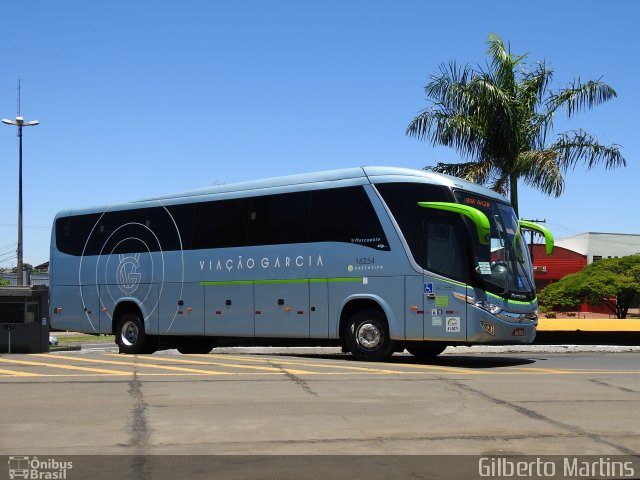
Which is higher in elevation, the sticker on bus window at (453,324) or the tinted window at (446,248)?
the tinted window at (446,248)

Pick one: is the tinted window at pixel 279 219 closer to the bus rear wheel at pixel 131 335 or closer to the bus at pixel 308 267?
the bus at pixel 308 267

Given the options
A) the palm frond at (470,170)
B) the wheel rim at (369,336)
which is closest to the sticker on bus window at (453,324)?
the wheel rim at (369,336)

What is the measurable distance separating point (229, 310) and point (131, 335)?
3.32 m

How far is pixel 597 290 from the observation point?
55.5 metres

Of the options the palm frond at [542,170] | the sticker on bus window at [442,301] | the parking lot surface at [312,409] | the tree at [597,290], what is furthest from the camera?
the tree at [597,290]

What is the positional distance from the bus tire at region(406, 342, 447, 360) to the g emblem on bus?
6.66 meters

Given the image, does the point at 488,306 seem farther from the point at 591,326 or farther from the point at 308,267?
the point at 591,326

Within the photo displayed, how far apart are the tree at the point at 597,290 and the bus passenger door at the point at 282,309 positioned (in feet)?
130

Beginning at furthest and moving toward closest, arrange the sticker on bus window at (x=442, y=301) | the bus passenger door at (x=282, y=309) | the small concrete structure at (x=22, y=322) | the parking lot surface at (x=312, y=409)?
the small concrete structure at (x=22, y=322) < the bus passenger door at (x=282, y=309) < the sticker on bus window at (x=442, y=301) < the parking lot surface at (x=312, y=409)

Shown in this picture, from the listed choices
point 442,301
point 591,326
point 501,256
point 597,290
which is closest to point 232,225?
point 442,301

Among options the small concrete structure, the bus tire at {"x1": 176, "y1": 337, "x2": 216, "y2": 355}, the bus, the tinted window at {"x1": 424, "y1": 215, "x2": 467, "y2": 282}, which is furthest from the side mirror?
the small concrete structure

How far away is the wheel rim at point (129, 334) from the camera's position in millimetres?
20219

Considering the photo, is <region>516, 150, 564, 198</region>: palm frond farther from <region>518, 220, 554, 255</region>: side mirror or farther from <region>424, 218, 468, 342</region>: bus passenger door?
<region>424, 218, 468, 342</region>: bus passenger door

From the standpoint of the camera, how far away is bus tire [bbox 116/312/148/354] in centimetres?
1998
